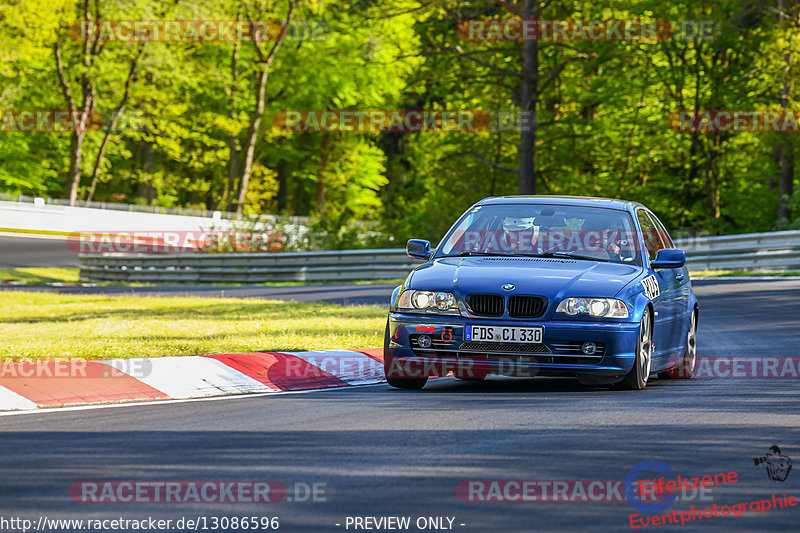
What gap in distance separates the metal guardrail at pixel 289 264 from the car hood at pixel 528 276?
679 inches

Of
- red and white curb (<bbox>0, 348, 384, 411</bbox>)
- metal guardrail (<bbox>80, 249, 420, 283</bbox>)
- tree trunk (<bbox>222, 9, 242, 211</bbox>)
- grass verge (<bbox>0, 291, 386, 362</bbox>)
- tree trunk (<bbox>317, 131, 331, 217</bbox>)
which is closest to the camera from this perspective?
red and white curb (<bbox>0, 348, 384, 411</bbox>)

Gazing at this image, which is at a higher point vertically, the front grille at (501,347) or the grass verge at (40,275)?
Answer: the front grille at (501,347)

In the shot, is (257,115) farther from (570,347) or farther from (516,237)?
(570,347)

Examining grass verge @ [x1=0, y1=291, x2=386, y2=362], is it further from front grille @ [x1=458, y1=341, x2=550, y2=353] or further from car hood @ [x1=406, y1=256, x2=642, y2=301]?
front grille @ [x1=458, y1=341, x2=550, y2=353]

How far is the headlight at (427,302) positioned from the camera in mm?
9086

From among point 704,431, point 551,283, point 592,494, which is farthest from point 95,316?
point 592,494

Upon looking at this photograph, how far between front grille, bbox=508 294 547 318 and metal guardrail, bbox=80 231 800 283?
705 inches

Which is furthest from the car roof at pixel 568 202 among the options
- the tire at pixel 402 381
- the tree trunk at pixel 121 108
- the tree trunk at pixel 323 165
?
the tree trunk at pixel 323 165

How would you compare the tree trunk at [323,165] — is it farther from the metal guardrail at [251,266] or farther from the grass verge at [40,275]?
the metal guardrail at [251,266]

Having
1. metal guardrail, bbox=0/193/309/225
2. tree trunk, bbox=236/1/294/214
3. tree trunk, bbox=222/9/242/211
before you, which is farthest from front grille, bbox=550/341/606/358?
tree trunk, bbox=222/9/242/211

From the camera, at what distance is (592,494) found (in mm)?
5418

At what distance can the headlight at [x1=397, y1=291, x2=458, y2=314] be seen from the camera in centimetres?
909

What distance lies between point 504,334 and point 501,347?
0.34 feet

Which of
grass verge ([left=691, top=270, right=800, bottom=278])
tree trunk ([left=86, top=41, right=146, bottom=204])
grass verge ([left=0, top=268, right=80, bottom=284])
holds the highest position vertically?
tree trunk ([left=86, top=41, right=146, bottom=204])
